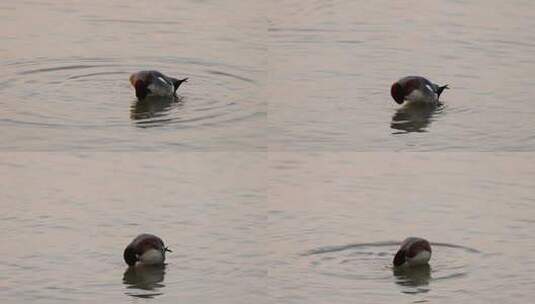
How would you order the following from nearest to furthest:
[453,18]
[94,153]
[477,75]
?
[94,153], [477,75], [453,18]

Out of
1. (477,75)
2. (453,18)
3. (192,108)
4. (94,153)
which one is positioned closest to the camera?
(94,153)

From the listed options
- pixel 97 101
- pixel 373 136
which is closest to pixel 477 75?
pixel 373 136

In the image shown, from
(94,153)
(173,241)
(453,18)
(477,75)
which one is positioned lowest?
(173,241)

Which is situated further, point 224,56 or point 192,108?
point 224,56

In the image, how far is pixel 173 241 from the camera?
10.8 metres

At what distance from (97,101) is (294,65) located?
1.75m

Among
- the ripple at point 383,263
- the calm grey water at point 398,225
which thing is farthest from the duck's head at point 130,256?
the ripple at point 383,263

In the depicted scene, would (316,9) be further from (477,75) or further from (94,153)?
(94,153)

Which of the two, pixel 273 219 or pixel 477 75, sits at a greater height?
pixel 477 75

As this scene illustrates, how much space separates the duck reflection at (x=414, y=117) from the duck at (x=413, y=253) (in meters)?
2.06

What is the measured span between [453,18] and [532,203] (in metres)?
4.33

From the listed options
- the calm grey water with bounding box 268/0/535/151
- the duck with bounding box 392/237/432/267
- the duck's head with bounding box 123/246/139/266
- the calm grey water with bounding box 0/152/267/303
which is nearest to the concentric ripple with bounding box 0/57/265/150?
the calm grey water with bounding box 0/152/267/303

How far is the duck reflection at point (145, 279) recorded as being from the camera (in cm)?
1002

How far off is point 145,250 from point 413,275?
1.53m
